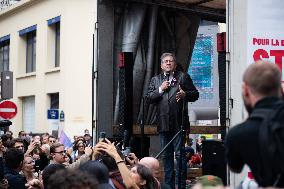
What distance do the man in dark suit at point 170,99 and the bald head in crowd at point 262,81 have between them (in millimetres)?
5922

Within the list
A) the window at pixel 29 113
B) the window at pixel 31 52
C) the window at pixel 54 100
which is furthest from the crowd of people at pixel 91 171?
the window at pixel 31 52

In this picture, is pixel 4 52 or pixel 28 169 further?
pixel 4 52

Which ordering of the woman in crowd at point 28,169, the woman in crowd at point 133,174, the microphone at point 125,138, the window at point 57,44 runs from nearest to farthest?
the woman in crowd at point 133,174
the woman in crowd at point 28,169
the microphone at point 125,138
the window at point 57,44

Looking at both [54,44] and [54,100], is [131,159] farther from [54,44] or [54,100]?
[54,44]

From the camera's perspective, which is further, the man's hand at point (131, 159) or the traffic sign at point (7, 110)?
the traffic sign at point (7, 110)

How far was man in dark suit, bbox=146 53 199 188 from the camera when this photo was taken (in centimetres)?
977

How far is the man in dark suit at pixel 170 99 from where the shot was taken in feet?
32.1

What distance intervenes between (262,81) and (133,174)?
9.56ft

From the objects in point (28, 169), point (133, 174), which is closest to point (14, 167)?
point (28, 169)

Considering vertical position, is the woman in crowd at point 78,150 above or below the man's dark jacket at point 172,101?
below

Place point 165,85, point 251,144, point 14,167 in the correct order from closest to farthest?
1. point 251,144
2. point 14,167
3. point 165,85

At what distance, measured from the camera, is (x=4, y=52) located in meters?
32.9

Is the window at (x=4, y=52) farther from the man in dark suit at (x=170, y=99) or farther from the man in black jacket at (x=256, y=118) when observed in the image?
the man in black jacket at (x=256, y=118)

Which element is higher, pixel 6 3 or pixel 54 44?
pixel 6 3
